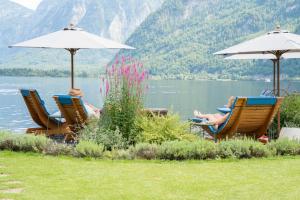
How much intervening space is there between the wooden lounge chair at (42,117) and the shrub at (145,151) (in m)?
2.81

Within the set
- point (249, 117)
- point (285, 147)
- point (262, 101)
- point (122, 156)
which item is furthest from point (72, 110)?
point (285, 147)

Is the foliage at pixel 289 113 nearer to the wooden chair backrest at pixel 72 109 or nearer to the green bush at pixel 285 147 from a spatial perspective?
the green bush at pixel 285 147

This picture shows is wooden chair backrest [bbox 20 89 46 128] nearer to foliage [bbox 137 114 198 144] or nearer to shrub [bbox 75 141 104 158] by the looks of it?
foliage [bbox 137 114 198 144]

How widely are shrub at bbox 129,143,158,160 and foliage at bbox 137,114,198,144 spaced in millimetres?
615

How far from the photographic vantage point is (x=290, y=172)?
5.86 metres

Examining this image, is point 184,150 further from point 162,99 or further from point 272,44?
point 162,99

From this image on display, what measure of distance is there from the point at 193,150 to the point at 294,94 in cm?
362

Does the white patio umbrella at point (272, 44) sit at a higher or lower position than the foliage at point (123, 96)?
higher

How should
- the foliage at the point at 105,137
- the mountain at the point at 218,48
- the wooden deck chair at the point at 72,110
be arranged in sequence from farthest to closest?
the mountain at the point at 218,48
the wooden deck chair at the point at 72,110
the foliage at the point at 105,137

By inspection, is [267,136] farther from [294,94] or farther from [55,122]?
[55,122]

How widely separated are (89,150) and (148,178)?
5.27 ft

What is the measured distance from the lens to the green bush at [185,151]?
22.3 feet

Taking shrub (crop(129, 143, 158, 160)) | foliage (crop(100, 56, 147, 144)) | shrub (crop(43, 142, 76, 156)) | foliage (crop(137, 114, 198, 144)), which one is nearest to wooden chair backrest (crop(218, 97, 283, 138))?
foliage (crop(137, 114, 198, 144))

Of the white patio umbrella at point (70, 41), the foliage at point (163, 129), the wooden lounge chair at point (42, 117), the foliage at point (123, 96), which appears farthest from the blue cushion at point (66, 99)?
the foliage at point (163, 129)
